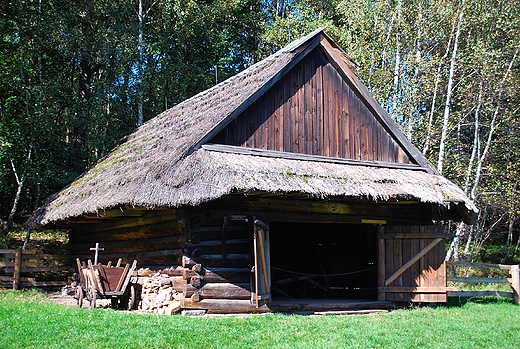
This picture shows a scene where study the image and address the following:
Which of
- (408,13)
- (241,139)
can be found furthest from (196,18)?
(241,139)

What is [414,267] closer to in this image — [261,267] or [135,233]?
[261,267]

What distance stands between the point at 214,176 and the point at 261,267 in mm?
2042

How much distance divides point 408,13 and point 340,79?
9.85 m

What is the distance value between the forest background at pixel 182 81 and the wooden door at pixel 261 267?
10.3 meters

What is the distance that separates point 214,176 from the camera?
888cm

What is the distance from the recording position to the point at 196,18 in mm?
24172

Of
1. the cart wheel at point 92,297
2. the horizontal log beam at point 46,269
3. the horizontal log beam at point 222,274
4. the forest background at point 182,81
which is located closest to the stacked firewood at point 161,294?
the horizontal log beam at point 222,274

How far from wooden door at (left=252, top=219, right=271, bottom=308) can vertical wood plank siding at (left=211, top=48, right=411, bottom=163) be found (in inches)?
79.1

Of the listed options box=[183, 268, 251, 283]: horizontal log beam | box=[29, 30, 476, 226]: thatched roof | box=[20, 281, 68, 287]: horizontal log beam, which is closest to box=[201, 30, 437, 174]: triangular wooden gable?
box=[29, 30, 476, 226]: thatched roof

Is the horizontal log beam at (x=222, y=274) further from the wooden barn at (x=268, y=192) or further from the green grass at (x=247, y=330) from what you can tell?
the green grass at (x=247, y=330)

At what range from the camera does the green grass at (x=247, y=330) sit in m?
7.03

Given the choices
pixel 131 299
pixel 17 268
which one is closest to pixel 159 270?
pixel 131 299

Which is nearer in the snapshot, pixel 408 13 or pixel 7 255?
pixel 7 255

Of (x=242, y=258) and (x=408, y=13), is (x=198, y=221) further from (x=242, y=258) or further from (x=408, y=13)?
(x=408, y=13)
